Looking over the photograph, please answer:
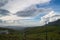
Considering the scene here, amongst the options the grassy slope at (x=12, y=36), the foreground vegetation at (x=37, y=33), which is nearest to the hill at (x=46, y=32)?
the foreground vegetation at (x=37, y=33)

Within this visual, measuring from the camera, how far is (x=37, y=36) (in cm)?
295

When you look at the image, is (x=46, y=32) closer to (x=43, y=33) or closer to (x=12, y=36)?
(x=43, y=33)

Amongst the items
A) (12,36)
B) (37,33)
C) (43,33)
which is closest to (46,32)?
(43,33)

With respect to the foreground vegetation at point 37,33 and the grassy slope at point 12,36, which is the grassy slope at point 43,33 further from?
the grassy slope at point 12,36

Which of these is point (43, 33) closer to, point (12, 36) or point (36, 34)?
point (36, 34)

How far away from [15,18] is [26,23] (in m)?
0.23

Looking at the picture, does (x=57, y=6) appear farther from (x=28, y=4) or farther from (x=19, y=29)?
(x=19, y=29)

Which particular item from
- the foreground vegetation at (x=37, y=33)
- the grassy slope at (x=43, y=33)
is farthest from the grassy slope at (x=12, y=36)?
the grassy slope at (x=43, y=33)

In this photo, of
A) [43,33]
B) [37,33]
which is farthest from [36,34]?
[43,33]

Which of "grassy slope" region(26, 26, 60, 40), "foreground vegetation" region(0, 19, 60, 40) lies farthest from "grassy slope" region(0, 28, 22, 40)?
"grassy slope" region(26, 26, 60, 40)

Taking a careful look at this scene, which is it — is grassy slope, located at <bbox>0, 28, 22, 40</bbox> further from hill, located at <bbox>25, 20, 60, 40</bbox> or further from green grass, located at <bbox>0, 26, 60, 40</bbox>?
hill, located at <bbox>25, 20, 60, 40</bbox>

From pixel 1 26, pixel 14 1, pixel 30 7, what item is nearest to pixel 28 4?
pixel 30 7

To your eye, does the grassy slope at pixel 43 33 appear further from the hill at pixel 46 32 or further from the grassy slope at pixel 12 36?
Answer: the grassy slope at pixel 12 36

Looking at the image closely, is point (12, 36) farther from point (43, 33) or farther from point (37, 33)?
point (43, 33)
